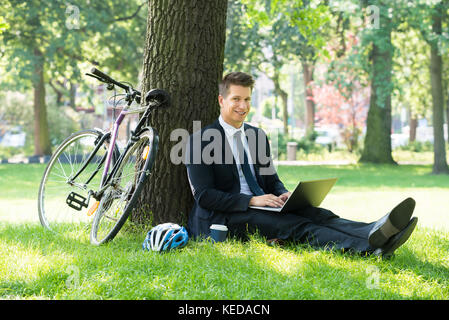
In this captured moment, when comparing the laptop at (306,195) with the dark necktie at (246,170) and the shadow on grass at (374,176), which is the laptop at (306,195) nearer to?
the dark necktie at (246,170)

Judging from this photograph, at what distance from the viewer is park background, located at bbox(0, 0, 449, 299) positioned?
3938 millimetres

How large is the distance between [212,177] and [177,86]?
1064 mm

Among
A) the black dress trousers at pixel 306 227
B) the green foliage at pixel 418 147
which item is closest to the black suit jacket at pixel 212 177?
the black dress trousers at pixel 306 227

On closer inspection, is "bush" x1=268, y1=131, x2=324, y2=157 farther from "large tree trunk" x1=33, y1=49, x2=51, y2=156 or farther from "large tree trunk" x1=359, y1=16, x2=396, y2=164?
"large tree trunk" x1=33, y1=49, x2=51, y2=156

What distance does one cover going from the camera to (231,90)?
4.97 meters

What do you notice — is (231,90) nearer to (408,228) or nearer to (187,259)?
(187,259)

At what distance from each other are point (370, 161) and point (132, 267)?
17823 millimetres

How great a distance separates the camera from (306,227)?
4.72 m

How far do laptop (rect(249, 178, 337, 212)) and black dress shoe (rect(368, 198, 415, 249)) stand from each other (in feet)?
2.07

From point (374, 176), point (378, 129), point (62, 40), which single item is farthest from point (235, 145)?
point (62, 40)

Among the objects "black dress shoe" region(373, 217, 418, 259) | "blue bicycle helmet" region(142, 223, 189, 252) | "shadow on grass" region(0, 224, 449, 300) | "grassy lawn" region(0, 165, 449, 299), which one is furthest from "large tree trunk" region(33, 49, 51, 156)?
"black dress shoe" region(373, 217, 418, 259)

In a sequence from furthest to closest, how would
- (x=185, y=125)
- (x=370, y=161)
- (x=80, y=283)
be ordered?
(x=370, y=161) < (x=185, y=125) < (x=80, y=283)

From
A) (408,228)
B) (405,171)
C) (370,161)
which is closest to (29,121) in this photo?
(370,161)

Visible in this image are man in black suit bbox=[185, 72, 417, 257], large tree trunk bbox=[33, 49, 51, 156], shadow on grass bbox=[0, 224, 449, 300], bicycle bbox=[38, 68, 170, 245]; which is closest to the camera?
shadow on grass bbox=[0, 224, 449, 300]
